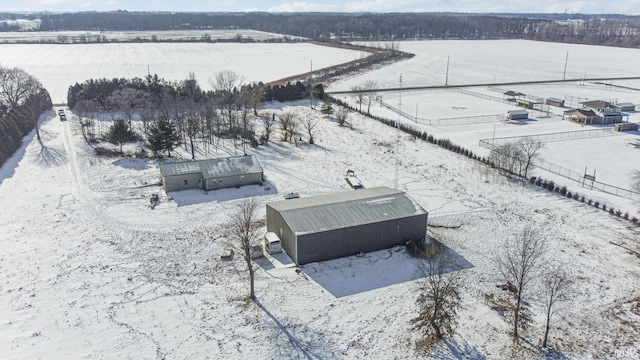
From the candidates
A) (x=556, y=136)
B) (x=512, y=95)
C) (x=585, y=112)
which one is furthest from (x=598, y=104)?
(x=556, y=136)

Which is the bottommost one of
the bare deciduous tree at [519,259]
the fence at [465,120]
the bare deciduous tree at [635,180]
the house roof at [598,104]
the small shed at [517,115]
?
the bare deciduous tree at [519,259]

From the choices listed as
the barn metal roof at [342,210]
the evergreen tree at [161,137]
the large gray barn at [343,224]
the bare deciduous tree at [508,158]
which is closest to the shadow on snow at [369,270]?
the large gray barn at [343,224]

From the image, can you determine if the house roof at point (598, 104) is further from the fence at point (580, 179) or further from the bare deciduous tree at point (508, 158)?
the bare deciduous tree at point (508, 158)

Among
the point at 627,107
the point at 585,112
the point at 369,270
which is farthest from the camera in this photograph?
the point at 627,107

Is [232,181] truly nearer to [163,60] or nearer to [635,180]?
[635,180]

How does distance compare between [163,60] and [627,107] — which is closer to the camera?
[627,107]

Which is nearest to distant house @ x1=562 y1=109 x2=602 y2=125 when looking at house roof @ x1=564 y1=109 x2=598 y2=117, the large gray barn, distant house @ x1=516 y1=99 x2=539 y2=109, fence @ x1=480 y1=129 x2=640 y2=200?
house roof @ x1=564 y1=109 x2=598 y2=117

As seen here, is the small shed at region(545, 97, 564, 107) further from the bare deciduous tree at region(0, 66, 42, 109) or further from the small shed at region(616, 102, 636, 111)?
the bare deciduous tree at region(0, 66, 42, 109)
